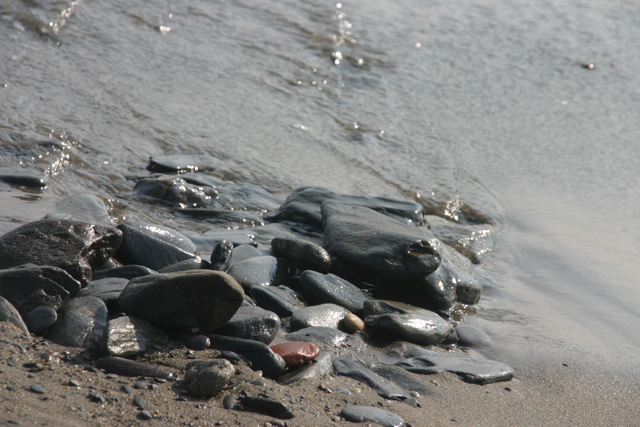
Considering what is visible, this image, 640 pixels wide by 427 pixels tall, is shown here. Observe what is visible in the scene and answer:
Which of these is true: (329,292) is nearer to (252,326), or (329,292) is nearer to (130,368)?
(252,326)

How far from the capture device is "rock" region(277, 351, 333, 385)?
202cm

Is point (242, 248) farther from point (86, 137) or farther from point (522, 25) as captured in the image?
point (522, 25)

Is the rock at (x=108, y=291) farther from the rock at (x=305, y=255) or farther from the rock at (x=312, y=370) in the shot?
the rock at (x=305, y=255)

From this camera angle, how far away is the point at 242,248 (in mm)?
3133

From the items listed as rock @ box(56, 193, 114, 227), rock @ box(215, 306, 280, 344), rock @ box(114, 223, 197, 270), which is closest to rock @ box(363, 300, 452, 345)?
rock @ box(215, 306, 280, 344)

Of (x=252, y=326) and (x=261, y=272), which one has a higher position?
(x=252, y=326)

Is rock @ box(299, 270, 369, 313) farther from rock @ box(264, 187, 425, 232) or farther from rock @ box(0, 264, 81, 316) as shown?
rock @ box(0, 264, 81, 316)

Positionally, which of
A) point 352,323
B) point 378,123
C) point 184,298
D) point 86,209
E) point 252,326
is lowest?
point 86,209

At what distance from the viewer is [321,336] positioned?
244cm

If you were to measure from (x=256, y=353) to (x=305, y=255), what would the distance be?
1111 mm

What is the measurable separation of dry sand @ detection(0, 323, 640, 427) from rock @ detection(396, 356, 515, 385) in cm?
4

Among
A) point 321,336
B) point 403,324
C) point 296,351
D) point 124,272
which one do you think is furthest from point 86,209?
point 403,324

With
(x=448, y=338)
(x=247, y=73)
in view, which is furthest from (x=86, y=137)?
(x=448, y=338)

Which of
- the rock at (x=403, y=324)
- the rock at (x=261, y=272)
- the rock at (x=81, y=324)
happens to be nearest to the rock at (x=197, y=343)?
the rock at (x=81, y=324)
